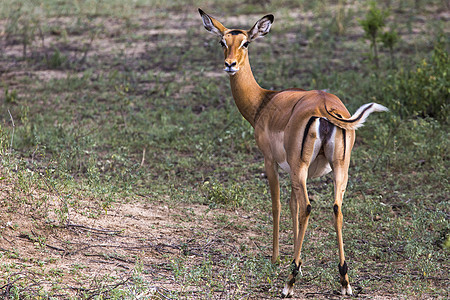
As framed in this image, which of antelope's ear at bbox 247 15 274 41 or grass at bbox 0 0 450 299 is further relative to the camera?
antelope's ear at bbox 247 15 274 41

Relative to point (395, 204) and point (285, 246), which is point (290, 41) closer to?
point (395, 204)

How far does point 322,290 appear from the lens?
4.18 meters

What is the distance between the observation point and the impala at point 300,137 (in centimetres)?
402

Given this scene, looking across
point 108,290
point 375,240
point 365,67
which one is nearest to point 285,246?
point 375,240

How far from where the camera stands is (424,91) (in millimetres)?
7633

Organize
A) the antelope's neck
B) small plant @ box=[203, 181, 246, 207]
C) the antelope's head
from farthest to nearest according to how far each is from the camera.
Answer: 1. small plant @ box=[203, 181, 246, 207]
2. the antelope's neck
3. the antelope's head

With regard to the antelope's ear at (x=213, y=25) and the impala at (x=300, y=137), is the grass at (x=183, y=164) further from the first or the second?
the antelope's ear at (x=213, y=25)

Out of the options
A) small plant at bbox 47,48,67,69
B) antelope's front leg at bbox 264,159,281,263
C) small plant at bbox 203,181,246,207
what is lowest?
small plant at bbox 203,181,246,207

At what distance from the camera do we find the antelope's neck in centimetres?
501

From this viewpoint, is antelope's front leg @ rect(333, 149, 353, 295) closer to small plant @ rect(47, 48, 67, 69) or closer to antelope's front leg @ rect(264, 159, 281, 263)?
antelope's front leg @ rect(264, 159, 281, 263)

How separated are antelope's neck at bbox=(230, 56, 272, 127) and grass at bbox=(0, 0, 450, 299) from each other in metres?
1.16

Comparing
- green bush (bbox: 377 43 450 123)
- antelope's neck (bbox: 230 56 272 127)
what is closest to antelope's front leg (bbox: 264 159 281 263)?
antelope's neck (bbox: 230 56 272 127)

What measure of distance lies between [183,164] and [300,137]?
9.82ft

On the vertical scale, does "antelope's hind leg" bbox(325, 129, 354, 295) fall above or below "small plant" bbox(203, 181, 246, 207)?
above
